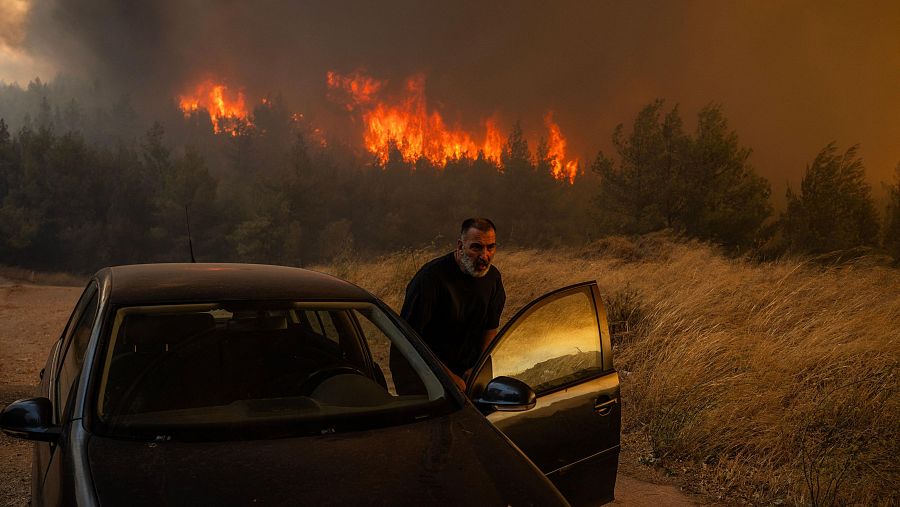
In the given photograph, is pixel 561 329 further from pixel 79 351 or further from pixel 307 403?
pixel 79 351

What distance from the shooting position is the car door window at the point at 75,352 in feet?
7.76

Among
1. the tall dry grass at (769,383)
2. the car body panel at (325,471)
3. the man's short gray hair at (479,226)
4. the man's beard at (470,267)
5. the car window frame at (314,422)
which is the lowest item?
the tall dry grass at (769,383)

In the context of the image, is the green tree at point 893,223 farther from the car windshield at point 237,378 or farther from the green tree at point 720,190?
the car windshield at point 237,378

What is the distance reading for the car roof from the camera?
8.25 ft

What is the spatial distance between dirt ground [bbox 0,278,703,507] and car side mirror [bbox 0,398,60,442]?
2.36m

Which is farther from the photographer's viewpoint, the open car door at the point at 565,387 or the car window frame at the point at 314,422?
the open car door at the point at 565,387

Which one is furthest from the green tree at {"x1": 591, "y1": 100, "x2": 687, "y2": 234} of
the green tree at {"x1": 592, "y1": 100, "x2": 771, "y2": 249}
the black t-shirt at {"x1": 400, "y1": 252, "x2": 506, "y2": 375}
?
the black t-shirt at {"x1": 400, "y1": 252, "x2": 506, "y2": 375}

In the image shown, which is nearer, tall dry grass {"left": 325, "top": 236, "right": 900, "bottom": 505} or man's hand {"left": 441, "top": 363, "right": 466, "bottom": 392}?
man's hand {"left": 441, "top": 363, "right": 466, "bottom": 392}

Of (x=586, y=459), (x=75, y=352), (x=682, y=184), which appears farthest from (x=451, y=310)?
(x=682, y=184)

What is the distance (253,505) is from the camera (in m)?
1.64

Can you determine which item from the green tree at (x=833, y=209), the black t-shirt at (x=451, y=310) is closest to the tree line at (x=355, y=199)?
the green tree at (x=833, y=209)

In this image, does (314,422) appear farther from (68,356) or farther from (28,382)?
(28,382)

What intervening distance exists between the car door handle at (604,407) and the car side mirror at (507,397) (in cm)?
55

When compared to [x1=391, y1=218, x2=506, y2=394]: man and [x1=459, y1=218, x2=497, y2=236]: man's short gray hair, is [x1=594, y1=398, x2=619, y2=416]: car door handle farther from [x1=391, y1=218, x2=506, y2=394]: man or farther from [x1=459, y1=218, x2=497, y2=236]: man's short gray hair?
[x1=459, y1=218, x2=497, y2=236]: man's short gray hair
